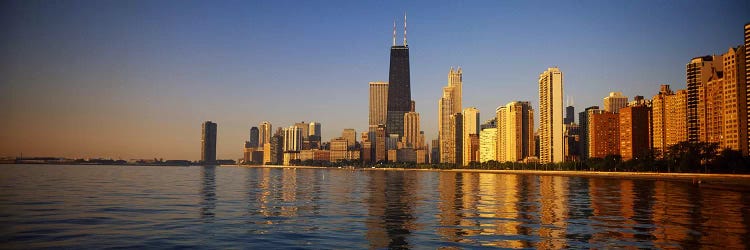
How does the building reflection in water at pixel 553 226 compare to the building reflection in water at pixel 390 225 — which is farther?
the building reflection in water at pixel 390 225

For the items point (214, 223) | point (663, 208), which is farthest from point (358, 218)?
point (663, 208)

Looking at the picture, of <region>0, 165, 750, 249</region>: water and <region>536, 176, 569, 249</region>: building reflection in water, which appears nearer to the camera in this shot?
<region>536, 176, 569, 249</region>: building reflection in water

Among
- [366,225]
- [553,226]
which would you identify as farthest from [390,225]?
[553,226]

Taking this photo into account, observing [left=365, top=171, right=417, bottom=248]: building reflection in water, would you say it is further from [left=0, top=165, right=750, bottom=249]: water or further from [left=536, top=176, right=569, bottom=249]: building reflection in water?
[left=536, top=176, right=569, bottom=249]: building reflection in water

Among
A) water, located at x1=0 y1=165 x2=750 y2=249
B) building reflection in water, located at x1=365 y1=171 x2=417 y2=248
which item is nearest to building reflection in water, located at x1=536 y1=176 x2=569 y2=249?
water, located at x1=0 y1=165 x2=750 y2=249

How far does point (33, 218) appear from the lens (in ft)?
197

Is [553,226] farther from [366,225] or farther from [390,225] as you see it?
[366,225]

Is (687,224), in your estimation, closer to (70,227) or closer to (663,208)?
(663,208)

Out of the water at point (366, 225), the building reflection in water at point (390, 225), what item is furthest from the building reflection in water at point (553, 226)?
the building reflection in water at point (390, 225)

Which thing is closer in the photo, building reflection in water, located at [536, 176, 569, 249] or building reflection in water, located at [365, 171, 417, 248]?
building reflection in water, located at [536, 176, 569, 249]

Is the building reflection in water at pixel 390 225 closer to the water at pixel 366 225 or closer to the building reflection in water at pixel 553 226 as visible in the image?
the water at pixel 366 225

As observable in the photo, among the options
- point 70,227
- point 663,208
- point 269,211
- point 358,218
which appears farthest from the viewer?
point 663,208

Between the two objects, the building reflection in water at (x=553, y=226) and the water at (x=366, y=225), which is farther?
the water at (x=366, y=225)

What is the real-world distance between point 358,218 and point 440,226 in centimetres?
1051
